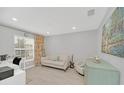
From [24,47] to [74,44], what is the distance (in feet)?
9.63

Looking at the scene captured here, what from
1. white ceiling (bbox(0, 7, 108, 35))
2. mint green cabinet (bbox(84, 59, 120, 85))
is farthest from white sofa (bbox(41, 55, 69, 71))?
mint green cabinet (bbox(84, 59, 120, 85))

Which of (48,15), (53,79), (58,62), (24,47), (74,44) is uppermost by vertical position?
(48,15)

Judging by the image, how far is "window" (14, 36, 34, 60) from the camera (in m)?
3.76

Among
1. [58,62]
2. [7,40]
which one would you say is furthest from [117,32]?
[7,40]

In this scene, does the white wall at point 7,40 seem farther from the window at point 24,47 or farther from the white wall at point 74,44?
the white wall at point 74,44

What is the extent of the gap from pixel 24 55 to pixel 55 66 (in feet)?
6.00

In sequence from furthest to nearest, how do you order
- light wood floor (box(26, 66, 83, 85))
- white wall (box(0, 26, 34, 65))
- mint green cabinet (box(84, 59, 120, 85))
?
white wall (box(0, 26, 34, 65)) < light wood floor (box(26, 66, 83, 85)) < mint green cabinet (box(84, 59, 120, 85))

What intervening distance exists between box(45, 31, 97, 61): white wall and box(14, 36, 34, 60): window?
1.29 meters

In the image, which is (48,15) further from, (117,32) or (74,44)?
(74,44)

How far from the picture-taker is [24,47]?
4117mm

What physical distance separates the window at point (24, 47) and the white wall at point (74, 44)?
129cm

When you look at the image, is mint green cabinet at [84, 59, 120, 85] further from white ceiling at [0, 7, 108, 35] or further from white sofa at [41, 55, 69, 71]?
white sofa at [41, 55, 69, 71]
